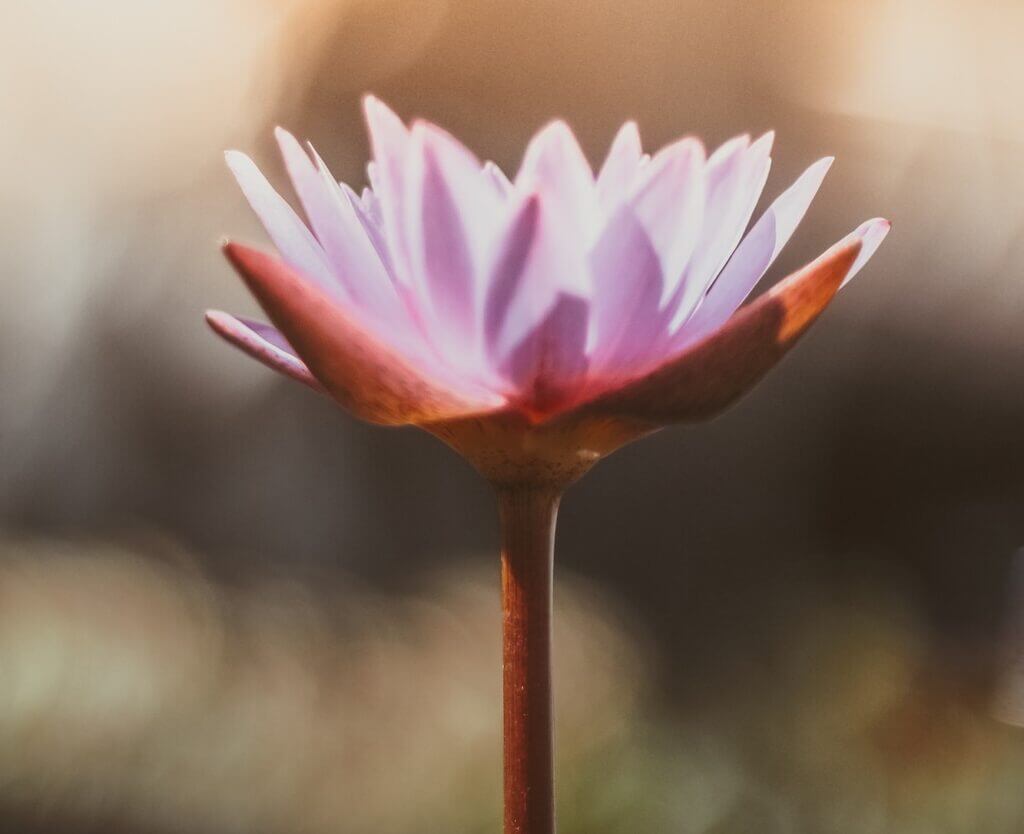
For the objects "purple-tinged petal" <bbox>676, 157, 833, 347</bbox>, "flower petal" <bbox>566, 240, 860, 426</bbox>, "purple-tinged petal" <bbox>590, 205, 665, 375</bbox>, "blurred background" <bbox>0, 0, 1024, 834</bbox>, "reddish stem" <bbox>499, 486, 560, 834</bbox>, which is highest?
"blurred background" <bbox>0, 0, 1024, 834</bbox>

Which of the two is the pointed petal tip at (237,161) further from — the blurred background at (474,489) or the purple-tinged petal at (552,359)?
the blurred background at (474,489)

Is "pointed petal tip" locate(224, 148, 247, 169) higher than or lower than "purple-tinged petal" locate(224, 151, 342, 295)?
higher

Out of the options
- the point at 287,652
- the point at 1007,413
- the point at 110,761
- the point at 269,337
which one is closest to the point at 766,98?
the point at 1007,413

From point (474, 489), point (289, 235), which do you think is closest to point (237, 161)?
point (289, 235)

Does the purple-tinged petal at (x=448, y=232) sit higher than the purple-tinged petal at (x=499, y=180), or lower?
lower

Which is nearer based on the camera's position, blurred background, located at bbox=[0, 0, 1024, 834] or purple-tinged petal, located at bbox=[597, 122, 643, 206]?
purple-tinged petal, located at bbox=[597, 122, 643, 206]

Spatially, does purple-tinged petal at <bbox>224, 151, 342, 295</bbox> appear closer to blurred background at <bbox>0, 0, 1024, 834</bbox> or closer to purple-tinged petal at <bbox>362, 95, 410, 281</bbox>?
purple-tinged petal at <bbox>362, 95, 410, 281</bbox>

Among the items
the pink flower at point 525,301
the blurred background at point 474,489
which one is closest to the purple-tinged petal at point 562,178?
the pink flower at point 525,301

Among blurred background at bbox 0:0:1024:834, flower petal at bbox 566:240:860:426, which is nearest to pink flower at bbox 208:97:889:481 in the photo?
flower petal at bbox 566:240:860:426
